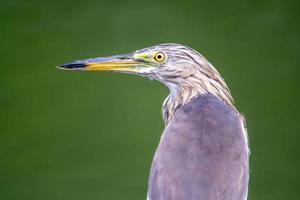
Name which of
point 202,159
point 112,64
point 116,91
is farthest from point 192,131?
point 116,91

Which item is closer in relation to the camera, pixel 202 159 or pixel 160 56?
pixel 202 159

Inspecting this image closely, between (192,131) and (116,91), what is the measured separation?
3135 mm

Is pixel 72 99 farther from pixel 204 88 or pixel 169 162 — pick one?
pixel 169 162

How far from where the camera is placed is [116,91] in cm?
660

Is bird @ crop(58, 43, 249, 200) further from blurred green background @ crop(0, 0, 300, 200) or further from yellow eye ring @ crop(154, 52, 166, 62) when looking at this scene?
blurred green background @ crop(0, 0, 300, 200)

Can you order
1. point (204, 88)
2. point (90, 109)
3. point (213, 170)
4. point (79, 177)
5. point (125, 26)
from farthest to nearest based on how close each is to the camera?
point (125, 26), point (90, 109), point (79, 177), point (204, 88), point (213, 170)

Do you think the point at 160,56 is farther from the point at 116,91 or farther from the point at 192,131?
the point at 116,91

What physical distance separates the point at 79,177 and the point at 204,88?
7.82ft

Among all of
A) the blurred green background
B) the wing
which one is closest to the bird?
the wing

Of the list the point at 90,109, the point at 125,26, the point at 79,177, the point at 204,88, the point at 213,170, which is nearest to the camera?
the point at 213,170

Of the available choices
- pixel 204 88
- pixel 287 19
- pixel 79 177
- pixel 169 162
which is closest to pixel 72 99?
pixel 79 177

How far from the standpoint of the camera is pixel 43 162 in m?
6.30

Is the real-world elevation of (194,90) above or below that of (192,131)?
above

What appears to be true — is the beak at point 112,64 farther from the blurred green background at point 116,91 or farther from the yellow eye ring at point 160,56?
the blurred green background at point 116,91
